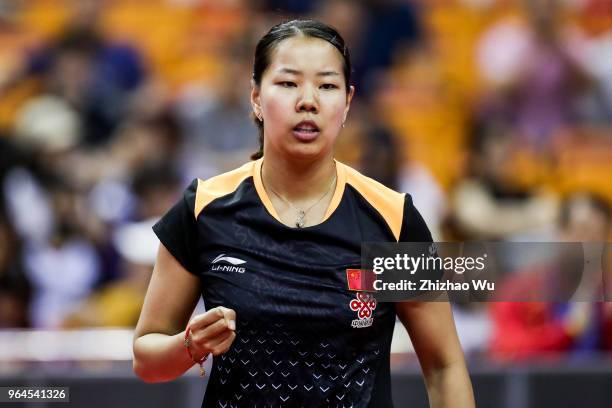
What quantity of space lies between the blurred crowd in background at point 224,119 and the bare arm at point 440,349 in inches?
122

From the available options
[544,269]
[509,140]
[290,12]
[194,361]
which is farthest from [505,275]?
[290,12]

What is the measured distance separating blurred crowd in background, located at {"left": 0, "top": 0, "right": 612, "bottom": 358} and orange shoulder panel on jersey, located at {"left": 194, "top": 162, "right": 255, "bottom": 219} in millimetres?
3247

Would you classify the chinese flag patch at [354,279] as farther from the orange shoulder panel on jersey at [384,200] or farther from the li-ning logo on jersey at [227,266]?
the li-ning logo on jersey at [227,266]

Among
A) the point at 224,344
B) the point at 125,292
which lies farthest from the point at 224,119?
the point at 224,344

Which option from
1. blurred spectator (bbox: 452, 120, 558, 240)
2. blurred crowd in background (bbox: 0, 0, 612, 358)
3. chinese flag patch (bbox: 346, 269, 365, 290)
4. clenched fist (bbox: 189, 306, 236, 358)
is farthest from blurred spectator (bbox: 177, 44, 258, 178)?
clenched fist (bbox: 189, 306, 236, 358)

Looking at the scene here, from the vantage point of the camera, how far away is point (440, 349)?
2.95m

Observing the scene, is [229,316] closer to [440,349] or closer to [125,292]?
[440,349]

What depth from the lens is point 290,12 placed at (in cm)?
820

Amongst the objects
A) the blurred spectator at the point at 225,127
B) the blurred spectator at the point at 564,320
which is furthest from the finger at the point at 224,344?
the blurred spectator at the point at 225,127

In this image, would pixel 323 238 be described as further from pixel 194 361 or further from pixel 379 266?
pixel 194 361

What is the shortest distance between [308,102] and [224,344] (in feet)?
2.01

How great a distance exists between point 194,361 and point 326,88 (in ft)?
2.37

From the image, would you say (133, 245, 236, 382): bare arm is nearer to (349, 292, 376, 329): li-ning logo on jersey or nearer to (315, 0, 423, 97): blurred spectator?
(349, 292, 376, 329): li-ning logo on jersey

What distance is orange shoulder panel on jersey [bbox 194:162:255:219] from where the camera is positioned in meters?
2.92
